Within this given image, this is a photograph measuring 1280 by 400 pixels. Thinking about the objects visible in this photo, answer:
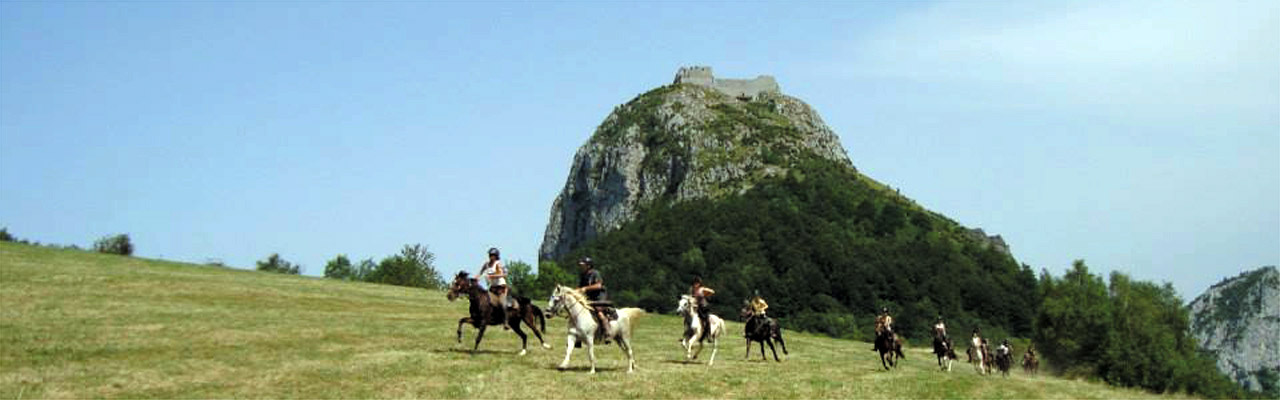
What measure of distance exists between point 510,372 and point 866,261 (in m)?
161

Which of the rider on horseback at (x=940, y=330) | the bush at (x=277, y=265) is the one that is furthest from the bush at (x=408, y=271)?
the rider on horseback at (x=940, y=330)

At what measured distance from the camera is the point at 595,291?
28250 millimetres

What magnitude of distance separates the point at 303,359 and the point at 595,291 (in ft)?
27.0

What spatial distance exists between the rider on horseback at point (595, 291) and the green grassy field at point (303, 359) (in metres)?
1.42

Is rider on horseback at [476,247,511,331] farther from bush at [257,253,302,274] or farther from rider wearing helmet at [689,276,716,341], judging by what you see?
bush at [257,253,302,274]

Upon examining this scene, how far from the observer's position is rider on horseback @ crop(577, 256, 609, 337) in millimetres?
28125

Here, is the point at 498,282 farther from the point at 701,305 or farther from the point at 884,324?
the point at 884,324

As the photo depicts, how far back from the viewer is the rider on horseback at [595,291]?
28.1m

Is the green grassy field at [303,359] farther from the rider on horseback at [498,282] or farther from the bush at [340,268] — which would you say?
the bush at [340,268]

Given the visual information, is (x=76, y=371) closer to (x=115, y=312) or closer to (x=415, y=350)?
(x=415, y=350)

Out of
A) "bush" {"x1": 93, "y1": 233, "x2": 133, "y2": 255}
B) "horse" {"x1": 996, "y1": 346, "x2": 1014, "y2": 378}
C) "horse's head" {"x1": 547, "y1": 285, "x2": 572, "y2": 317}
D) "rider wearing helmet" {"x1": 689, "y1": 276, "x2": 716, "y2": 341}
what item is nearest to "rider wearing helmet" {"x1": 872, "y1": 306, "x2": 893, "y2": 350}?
"rider wearing helmet" {"x1": 689, "y1": 276, "x2": 716, "y2": 341}

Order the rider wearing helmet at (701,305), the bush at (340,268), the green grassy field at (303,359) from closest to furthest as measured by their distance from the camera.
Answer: the green grassy field at (303,359), the rider wearing helmet at (701,305), the bush at (340,268)

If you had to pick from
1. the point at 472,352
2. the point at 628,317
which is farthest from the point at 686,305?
the point at 472,352

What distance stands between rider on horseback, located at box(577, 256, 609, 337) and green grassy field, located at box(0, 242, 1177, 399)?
1.42 m
